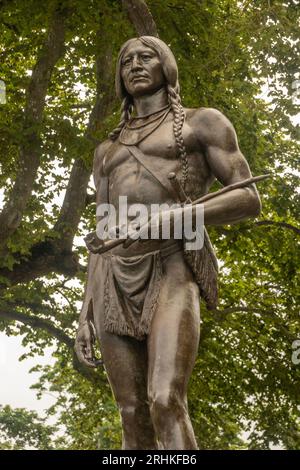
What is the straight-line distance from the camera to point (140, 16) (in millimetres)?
11641

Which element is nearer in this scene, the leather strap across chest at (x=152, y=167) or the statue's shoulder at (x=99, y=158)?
the leather strap across chest at (x=152, y=167)

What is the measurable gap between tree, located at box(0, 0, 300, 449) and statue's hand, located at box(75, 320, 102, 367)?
6783 mm

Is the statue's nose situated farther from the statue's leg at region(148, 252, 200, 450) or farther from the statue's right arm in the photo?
the statue's leg at region(148, 252, 200, 450)

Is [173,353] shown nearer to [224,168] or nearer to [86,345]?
[86,345]

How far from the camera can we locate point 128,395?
5.29 meters

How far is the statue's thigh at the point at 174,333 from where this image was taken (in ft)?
16.2

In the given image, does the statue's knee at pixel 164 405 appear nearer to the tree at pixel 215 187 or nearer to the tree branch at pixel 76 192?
the tree at pixel 215 187

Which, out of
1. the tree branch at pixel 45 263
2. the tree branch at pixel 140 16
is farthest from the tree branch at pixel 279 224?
the tree branch at pixel 140 16

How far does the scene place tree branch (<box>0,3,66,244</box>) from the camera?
1491 cm

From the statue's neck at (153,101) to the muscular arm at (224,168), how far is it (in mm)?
324

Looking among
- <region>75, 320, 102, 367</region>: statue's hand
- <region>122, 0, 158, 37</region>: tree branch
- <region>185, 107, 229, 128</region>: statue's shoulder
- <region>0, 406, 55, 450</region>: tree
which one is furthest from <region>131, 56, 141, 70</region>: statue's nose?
<region>0, 406, 55, 450</region>: tree

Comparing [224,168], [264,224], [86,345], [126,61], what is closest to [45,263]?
[264,224]

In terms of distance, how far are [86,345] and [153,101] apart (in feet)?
4.92
